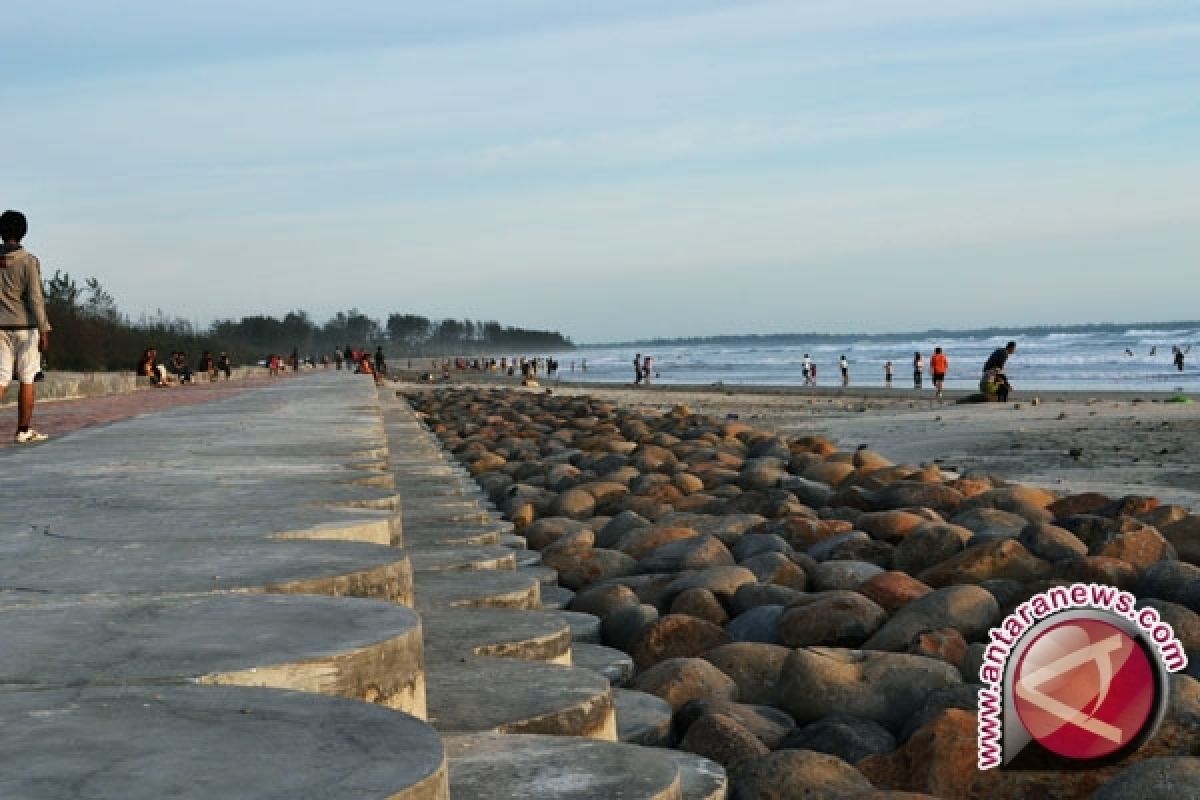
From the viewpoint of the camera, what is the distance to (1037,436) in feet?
48.2

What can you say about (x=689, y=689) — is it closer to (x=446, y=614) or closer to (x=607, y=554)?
(x=446, y=614)

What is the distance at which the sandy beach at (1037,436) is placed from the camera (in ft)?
34.9

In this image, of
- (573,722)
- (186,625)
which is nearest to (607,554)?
(573,722)

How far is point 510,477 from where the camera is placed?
8445 millimetres

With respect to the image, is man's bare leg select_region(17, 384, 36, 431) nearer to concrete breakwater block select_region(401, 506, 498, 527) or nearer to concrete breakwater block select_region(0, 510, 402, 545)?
concrete breakwater block select_region(401, 506, 498, 527)

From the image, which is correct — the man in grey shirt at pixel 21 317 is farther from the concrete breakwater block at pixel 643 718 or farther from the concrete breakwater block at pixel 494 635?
the concrete breakwater block at pixel 643 718

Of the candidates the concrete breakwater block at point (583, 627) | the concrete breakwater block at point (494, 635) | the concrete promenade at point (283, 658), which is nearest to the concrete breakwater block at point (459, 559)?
the concrete promenade at point (283, 658)

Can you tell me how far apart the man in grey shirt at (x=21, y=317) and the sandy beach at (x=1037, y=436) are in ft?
22.8

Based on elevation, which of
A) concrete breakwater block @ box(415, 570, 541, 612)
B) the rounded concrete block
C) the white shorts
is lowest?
the rounded concrete block

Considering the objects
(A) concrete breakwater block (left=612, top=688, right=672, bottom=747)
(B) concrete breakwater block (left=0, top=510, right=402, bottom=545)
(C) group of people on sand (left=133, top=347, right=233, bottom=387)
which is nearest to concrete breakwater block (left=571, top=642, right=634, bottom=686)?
(A) concrete breakwater block (left=612, top=688, right=672, bottom=747)

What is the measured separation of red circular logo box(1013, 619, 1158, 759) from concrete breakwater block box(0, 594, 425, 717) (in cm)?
108

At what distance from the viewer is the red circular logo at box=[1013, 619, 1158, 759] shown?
2359 millimetres

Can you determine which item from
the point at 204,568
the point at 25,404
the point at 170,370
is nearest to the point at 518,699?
the point at 204,568

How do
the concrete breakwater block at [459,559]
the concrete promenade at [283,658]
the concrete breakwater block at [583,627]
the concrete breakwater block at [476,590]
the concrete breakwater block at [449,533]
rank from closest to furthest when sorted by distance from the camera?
1. the concrete promenade at [283,658]
2. the concrete breakwater block at [476,590]
3. the concrete breakwater block at [459,559]
4. the concrete breakwater block at [583,627]
5. the concrete breakwater block at [449,533]
